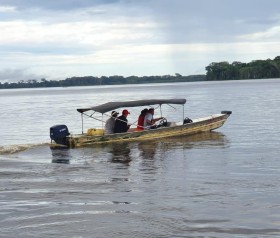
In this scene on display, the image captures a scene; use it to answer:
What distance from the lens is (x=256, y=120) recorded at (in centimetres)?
3691

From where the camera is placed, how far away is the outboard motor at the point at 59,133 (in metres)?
22.9

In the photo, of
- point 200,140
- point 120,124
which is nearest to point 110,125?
point 120,124

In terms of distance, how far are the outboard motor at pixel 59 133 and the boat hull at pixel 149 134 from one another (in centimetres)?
20

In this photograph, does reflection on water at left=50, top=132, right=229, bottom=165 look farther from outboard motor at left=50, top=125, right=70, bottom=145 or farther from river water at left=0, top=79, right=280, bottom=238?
outboard motor at left=50, top=125, right=70, bottom=145

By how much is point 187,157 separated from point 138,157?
6.19ft

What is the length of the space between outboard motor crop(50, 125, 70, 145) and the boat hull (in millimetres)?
202

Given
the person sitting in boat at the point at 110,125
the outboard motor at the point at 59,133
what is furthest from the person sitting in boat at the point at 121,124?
the outboard motor at the point at 59,133

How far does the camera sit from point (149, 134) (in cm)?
2495

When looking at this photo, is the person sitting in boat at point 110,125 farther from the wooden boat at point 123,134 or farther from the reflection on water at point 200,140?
the reflection on water at point 200,140

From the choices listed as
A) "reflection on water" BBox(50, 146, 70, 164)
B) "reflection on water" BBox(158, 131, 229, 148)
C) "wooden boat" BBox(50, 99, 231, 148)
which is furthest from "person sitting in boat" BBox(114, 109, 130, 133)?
"reflection on water" BBox(50, 146, 70, 164)

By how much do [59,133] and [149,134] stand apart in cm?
447

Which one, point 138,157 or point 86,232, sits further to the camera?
point 138,157

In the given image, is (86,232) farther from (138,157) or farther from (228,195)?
(138,157)

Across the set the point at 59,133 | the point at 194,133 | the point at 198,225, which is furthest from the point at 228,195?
the point at 194,133
